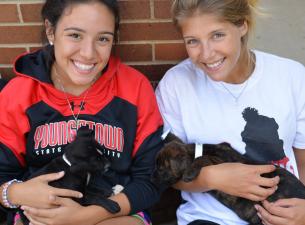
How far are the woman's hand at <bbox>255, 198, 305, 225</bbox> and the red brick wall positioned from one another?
1.21 m

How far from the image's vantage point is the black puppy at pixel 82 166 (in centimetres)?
237

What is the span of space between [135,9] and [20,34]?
804 mm

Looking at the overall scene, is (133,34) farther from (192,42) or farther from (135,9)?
(192,42)

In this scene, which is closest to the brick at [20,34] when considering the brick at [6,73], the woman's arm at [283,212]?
the brick at [6,73]

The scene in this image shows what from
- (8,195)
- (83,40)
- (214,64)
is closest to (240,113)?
(214,64)

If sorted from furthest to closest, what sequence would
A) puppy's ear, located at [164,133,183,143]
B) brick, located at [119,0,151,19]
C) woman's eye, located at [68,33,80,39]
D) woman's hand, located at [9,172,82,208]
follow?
brick, located at [119,0,151,19]
puppy's ear, located at [164,133,183,143]
woman's eye, located at [68,33,80,39]
woman's hand, located at [9,172,82,208]

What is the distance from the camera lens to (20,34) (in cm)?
306

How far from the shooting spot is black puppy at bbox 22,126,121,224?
2.37 meters

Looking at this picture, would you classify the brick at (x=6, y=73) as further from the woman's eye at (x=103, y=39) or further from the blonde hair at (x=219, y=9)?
the blonde hair at (x=219, y=9)

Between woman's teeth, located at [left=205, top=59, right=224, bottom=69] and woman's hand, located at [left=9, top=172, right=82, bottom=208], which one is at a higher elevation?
woman's teeth, located at [left=205, top=59, right=224, bottom=69]

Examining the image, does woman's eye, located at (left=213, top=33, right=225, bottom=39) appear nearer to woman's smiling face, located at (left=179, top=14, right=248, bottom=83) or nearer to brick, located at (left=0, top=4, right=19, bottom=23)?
woman's smiling face, located at (left=179, top=14, right=248, bottom=83)

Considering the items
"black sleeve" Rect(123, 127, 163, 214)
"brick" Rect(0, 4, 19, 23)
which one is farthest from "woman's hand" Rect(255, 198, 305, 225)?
"brick" Rect(0, 4, 19, 23)

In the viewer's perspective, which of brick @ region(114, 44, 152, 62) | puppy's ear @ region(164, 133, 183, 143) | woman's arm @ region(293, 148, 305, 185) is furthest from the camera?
brick @ region(114, 44, 152, 62)

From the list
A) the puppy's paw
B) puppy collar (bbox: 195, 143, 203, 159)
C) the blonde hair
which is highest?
the blonde hair
